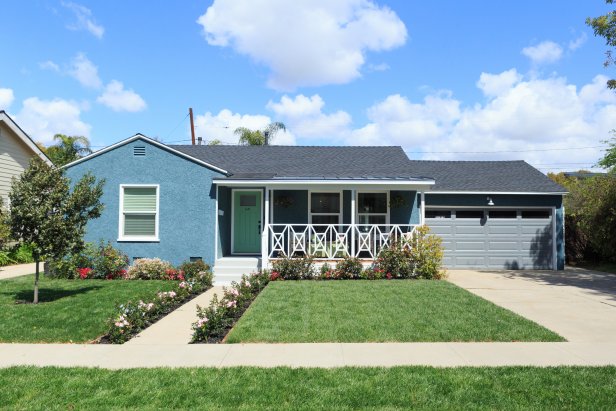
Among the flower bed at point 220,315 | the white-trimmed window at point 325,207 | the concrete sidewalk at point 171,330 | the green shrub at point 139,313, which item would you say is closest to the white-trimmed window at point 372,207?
the white-trimmed window at point 325,207

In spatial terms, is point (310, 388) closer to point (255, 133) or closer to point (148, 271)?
point (148, 271)

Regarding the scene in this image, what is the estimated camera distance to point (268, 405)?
4172mm

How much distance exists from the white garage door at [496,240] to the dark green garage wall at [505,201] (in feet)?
1.01

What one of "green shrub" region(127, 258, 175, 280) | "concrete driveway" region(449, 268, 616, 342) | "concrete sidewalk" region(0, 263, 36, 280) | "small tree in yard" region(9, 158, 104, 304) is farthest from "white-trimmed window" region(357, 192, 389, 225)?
"concrete sidewalk" region(0, 263, 36, 280)

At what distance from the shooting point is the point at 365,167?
14.9m

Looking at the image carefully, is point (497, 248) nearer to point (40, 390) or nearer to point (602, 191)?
point (602, 191)

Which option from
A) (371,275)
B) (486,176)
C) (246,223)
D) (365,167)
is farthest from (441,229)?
(246,223)

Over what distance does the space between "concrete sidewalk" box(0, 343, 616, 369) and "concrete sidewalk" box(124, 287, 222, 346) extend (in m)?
0.30

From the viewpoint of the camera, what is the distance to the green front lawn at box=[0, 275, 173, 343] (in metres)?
6.72

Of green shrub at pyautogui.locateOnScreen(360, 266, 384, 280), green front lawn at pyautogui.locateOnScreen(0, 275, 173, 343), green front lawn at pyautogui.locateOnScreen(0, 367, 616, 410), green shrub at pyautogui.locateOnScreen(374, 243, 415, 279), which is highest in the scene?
green shrub at pyautogui.locateOnScreen(374, 243, 415, 279)

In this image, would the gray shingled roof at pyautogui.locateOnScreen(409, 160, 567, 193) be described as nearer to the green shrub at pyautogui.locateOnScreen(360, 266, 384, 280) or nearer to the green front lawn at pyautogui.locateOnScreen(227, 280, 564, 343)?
the green shrub at pyautogui.locateOnScreen(360, 266, 384, 280)

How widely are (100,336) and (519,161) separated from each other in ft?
56.7

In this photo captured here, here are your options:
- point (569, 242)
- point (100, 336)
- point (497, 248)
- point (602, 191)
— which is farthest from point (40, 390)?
point (569, 242)

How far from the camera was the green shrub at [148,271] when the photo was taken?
1220 cm
